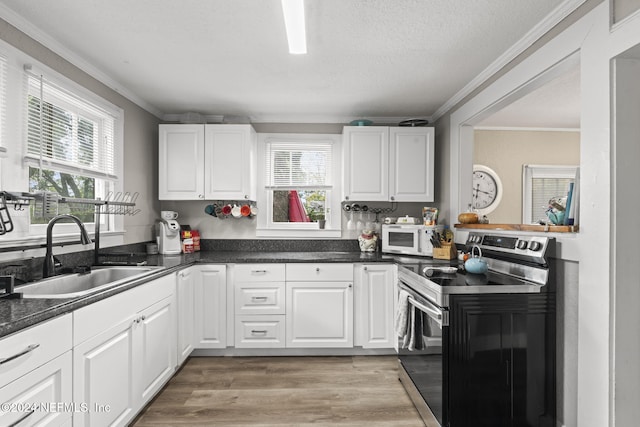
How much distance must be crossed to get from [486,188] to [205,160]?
3443 millimetres

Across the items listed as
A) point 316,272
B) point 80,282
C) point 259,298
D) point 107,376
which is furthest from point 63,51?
point 316,272

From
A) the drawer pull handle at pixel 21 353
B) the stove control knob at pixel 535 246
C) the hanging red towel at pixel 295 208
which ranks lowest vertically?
the drawer pull handle at pixel 21 353

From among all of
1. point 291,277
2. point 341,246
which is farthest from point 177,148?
point 341,246

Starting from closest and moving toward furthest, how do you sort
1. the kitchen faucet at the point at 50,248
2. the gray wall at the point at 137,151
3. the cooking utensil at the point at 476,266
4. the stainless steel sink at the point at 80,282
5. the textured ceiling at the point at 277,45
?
the stainless steel sink at the point at 80,282, the textured ceiling at the point at 277,45, the kitchen faucet at the point at 50,248, the cooking utensil at the point at 476,266, the gray wall at the point at 137,151

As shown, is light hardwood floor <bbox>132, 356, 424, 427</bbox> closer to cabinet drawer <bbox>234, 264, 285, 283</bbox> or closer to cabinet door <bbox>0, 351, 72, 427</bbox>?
cabinet drawer <bbox>234, 264, 285, 283</bbox>

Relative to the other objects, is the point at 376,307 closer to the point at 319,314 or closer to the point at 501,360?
the point at 319,314

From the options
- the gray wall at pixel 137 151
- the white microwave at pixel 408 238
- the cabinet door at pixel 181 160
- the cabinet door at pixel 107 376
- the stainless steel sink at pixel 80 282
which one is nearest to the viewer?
the cabinet door at pixel 107 376

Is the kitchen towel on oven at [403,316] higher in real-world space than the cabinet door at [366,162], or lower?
lower

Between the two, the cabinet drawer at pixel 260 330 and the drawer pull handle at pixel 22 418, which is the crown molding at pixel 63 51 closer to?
the drawer pull handle at pixel 22 418

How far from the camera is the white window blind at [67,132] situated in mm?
2096

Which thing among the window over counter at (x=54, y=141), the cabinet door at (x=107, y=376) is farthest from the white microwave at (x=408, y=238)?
the window over counter at (x=54, y=141)

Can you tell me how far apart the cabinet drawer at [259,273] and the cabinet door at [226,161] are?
30.0 inches

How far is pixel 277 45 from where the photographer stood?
224cm

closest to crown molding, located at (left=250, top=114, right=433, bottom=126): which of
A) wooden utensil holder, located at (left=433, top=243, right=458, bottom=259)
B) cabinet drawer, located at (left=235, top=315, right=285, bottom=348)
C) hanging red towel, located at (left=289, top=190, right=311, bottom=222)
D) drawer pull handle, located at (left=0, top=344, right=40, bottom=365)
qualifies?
hanging red towel, located at (left=289, top=190, right=311, bottom=222)
